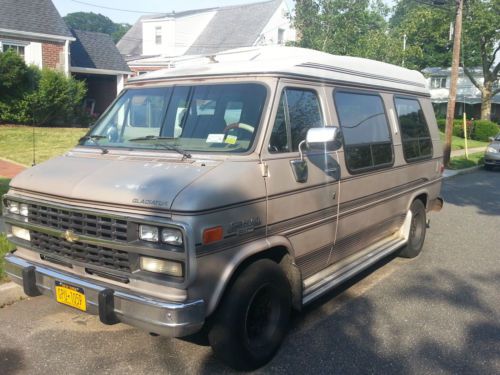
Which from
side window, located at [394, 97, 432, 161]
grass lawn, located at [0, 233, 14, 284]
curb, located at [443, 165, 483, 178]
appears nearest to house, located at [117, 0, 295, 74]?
curb, located at [443, 165, 483, 178]

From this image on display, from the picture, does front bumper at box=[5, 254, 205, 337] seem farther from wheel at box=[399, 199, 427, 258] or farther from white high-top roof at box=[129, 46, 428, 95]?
wheel at box=[399, 199, 427, 258]

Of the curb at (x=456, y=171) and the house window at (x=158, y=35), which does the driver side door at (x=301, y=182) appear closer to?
the curb at (x=456, y=171)

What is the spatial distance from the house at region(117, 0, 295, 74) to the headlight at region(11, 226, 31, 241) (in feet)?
97.1

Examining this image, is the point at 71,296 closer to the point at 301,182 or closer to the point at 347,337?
the point at 301,182

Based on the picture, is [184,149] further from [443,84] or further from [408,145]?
[443,84]

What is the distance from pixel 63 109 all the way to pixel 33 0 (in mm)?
6597

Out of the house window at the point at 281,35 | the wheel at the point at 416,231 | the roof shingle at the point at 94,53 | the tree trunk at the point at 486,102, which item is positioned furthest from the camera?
the tree trunk at the point at 486,102

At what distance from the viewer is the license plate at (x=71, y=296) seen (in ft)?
11.6

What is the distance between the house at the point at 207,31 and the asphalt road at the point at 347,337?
1125 inches

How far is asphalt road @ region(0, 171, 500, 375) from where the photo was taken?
3.82 meters

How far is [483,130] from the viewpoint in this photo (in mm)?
30562

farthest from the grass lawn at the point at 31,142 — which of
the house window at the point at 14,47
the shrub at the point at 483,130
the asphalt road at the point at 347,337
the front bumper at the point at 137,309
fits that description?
the shrub at the point at 483,130

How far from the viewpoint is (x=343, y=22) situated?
1057 inches

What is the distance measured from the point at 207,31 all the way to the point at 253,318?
33.9 meters
